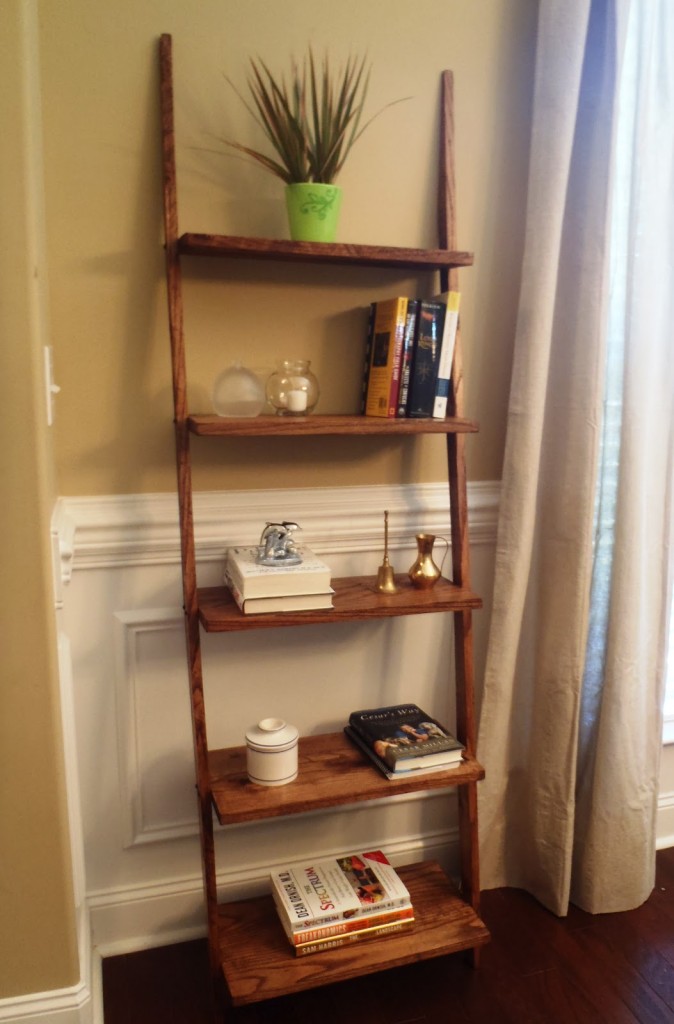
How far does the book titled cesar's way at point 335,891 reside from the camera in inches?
60.6

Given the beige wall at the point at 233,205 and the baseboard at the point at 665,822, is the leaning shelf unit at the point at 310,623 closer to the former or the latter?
the beige wall at the point at 233,205

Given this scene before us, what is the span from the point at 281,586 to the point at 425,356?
524mm

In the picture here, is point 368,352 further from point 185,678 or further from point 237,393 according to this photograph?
point 185,678

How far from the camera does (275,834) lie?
5.87 feet

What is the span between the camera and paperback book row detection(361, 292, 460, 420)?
151 cm

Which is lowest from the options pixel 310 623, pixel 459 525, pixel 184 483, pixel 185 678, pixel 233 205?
pixel 185 678

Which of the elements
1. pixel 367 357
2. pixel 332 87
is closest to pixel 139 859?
pixel 367 357

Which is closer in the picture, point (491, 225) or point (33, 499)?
point (33, 499)

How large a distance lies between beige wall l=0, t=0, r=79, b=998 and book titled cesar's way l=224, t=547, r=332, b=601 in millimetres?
345

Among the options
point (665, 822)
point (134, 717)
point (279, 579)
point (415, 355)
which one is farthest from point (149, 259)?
point (665, 822)

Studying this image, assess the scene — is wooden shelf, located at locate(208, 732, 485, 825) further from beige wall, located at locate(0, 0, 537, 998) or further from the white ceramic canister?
beige wall, located at locate(0, 0, 537, 998)

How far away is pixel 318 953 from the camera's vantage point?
1.52 meters

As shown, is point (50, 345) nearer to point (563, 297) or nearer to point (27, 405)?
point (27, 405)

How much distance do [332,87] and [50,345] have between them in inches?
29.2
